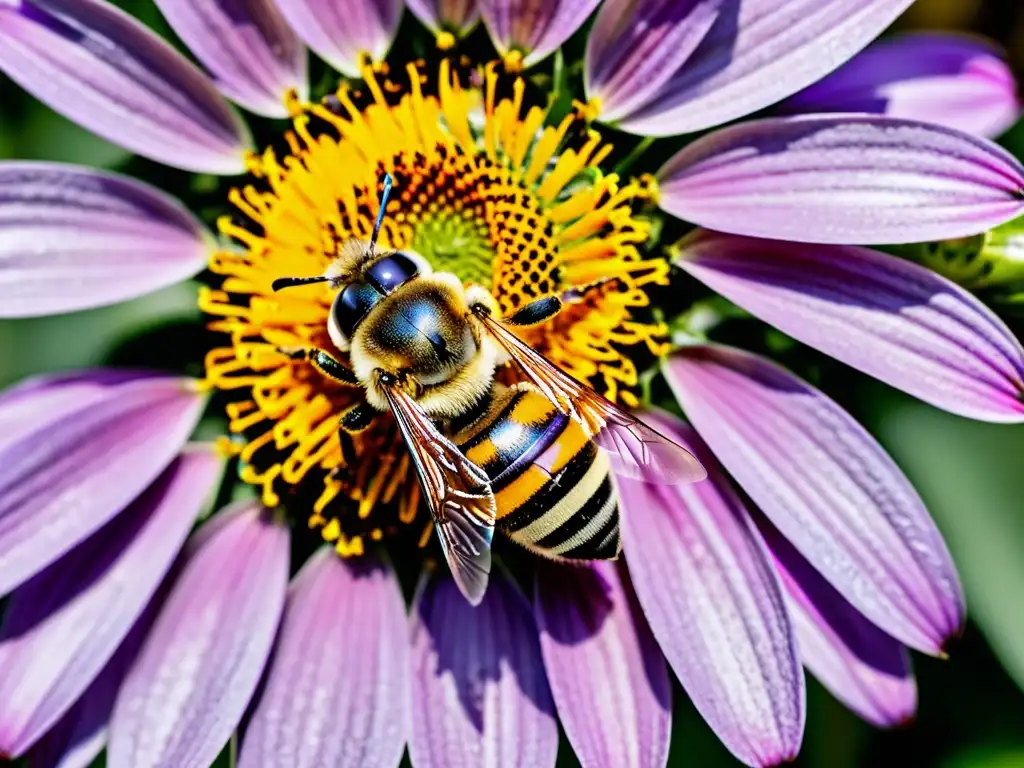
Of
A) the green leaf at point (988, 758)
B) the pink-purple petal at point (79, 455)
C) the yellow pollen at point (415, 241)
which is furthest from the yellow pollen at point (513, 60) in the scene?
the green leaf at point (988, 758)

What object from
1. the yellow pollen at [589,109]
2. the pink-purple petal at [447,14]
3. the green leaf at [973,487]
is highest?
the pink-purple petal at [447,14]

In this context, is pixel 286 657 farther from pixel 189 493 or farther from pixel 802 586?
pixel 802 586

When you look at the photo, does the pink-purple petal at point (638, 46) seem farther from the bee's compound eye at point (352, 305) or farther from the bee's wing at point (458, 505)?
the bee's wing at point (458, 505)

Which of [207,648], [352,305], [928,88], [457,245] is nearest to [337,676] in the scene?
[207,648]

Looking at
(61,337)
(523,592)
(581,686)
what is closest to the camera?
(581,686)

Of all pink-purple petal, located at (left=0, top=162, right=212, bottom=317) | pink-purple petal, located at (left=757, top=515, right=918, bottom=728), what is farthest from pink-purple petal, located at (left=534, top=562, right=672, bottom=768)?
pink-purple petal, located at (left=0, top=162, right=212, bottom=317)

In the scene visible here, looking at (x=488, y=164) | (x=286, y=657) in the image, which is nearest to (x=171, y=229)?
(x=488, y=164)

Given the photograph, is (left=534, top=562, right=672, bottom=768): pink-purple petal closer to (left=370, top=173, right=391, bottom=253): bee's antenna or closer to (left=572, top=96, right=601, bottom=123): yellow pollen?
(left=370, top=173, right=391, bottom=253): bee's antenna
